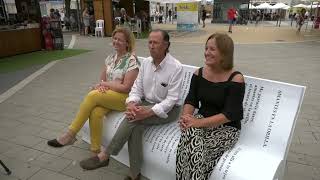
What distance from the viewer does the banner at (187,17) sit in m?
22.0

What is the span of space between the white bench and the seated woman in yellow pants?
0.62m

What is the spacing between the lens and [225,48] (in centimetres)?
275

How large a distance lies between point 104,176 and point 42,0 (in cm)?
1229

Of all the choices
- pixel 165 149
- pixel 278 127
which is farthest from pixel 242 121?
pixel 165 149

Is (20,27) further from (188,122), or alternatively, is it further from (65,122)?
(188,122)

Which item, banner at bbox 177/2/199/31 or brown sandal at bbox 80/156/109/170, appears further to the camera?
banner at bbox 177/2/199/31

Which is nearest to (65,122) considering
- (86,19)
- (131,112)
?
(131,112)

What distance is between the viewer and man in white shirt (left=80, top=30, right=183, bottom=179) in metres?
3.20

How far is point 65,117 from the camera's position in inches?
202

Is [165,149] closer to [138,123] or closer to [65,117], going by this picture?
[138,123]

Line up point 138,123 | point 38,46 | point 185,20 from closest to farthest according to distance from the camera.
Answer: point 138,123 < point 38,46 < point 185,20

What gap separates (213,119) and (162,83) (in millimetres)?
783

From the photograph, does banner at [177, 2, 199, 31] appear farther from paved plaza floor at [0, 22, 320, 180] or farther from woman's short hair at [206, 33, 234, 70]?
woman's short hair at [206, 33, 234, 70]

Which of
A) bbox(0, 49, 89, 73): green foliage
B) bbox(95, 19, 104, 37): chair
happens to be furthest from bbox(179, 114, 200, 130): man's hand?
bbox(95, 19, 104, 37): chair
